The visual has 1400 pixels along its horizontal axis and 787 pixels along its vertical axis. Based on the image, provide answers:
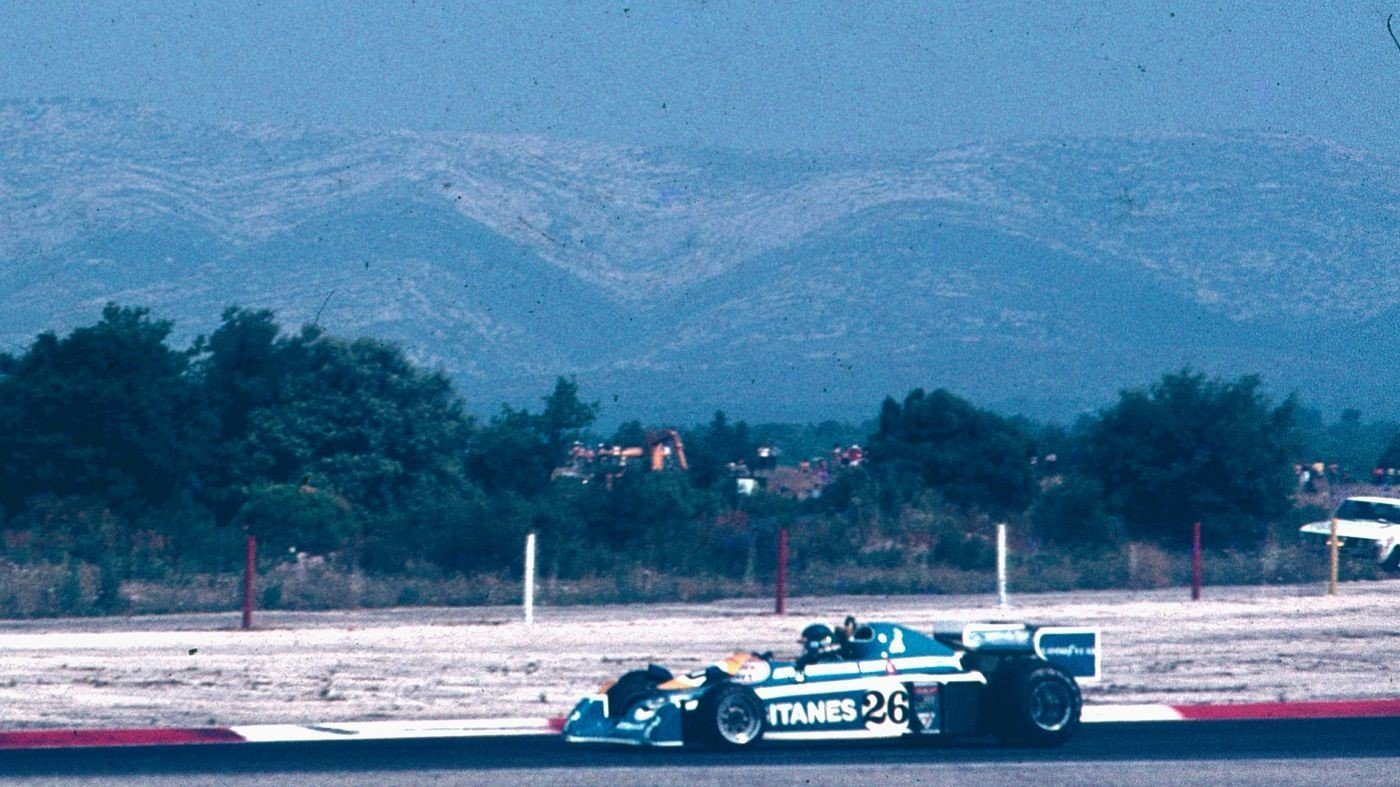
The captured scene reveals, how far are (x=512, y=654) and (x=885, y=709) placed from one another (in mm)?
7449

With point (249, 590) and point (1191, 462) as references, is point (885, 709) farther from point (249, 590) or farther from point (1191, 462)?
point (1191, 462)

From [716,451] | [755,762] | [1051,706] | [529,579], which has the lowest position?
[755,762]

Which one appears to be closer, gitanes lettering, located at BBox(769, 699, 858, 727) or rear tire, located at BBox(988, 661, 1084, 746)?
gitanes lettering, located at BBox(769, 699, 858, 727)

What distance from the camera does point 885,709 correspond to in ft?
47.6

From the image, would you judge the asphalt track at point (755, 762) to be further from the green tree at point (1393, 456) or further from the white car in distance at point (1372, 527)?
the green tree at point (1393, 456)

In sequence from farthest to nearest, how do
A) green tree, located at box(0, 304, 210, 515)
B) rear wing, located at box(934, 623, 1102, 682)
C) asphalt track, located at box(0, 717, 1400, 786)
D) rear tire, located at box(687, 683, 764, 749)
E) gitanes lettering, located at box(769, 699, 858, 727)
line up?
1. green tree, located at box(0, 304, 210, 515)
2. rear wing, located at box(934, 623, 1102, 682)
3. gitanes lettering, located at box(769, 699, 858, 727)
4. rear tire, located at box(687, 683, 764, 749)
5. asphalt track, located at box(0, 717, 1400, 786)

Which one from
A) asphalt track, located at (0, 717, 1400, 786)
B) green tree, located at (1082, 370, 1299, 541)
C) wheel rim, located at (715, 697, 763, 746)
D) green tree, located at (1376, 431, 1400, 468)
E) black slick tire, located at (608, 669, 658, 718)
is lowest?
asphalt track, located at (0, 717, 1400, 786)

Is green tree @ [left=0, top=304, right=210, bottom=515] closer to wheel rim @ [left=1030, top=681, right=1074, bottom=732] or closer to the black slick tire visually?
the black slick tire

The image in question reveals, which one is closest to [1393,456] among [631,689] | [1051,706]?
[1051,706]

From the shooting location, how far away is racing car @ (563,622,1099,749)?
14.3 meters

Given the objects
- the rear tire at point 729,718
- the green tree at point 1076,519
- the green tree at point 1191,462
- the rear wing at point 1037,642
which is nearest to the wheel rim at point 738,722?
the rear tire at point 729,718

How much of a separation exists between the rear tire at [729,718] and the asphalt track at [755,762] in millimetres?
125

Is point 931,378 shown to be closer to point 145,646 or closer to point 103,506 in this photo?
point 103,506

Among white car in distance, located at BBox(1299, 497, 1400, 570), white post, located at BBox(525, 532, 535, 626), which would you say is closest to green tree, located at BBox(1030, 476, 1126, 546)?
white car in distance, located at BBox(1299, 497, 1400, 570)
